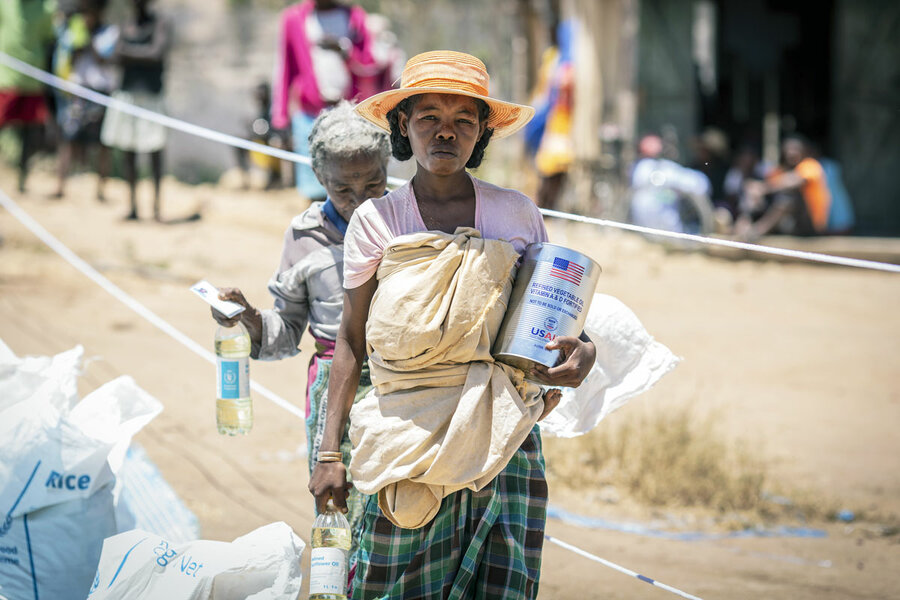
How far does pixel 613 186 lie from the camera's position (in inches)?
415

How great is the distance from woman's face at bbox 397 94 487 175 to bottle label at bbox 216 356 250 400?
31.2 inches

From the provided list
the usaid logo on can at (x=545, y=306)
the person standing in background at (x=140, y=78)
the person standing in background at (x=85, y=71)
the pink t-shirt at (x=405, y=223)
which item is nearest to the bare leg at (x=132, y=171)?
the person standing in background at (x=140, y=78)

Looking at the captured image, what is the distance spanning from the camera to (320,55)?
6535 mm

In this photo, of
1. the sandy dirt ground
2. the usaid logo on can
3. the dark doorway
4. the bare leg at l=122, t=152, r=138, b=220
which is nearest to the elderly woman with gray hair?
the usaid logo on can

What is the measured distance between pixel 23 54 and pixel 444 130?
25.0ft

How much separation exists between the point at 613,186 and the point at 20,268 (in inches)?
231

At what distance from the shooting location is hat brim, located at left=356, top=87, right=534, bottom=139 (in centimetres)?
216

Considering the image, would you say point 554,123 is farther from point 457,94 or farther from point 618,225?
point 457,94

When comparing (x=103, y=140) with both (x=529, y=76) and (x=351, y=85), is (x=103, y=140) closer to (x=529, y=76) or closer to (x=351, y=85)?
(x=351, y=85)

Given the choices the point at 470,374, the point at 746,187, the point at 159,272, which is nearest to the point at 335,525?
the point at 470,374

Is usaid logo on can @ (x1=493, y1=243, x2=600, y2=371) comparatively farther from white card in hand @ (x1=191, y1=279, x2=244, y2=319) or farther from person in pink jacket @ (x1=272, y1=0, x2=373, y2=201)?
person in pink jacket @ (x1=272, y1=0, x2=373, y2=201)

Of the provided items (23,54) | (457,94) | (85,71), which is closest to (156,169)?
(85,71)

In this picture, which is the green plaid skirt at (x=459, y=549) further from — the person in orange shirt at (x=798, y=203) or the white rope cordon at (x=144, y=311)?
the person in orange shirt at (x=798, y=203)

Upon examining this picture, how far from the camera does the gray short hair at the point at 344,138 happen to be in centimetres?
255
